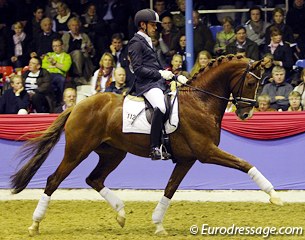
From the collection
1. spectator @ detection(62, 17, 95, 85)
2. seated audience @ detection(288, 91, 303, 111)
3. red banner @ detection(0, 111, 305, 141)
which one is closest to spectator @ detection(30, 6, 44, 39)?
spectator @ detection(62, 17, 95, 85)

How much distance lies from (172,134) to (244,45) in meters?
6.12

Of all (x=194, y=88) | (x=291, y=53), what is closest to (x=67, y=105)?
(x=291, y=53)

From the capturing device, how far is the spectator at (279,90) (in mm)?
15812

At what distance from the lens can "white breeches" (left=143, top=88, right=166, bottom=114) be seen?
11375 mm

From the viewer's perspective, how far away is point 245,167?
10.9 m

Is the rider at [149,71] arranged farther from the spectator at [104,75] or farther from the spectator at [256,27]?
the spectator at [256,27]

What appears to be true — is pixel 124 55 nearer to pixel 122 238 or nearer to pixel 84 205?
pixel 84 205

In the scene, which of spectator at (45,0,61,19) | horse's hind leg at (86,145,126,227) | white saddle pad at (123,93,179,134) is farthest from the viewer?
spectator at (45,0,61,19)

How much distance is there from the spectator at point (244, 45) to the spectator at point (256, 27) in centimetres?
47

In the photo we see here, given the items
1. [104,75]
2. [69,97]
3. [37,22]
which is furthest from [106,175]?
[37,22]

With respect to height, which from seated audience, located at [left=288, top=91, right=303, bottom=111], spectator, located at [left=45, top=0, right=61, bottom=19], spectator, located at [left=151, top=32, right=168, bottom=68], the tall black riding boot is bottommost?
seated audience, located at [left=288, top=91, right=303, bottom=111]

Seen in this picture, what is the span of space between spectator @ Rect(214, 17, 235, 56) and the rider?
6.08 metres

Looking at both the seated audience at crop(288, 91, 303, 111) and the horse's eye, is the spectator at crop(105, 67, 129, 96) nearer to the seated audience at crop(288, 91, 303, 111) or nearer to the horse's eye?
the seated audience at crop(288, 91, 303, 111)

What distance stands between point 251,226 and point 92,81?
6426 millimetres
